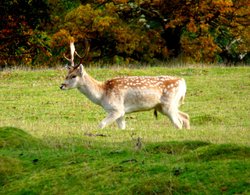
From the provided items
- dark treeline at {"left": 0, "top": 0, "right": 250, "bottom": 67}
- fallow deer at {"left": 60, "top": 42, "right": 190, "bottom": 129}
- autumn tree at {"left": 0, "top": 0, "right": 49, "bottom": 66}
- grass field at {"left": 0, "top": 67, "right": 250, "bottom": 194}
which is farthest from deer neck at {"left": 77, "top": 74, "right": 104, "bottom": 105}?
dark treeline at {"left": 0, "top": 0, "right": 250, "bottom": 67}

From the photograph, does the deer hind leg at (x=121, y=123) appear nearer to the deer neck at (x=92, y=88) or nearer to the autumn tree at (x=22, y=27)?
the deer neck at (x=92, y=88)

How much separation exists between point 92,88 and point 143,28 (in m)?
26.7

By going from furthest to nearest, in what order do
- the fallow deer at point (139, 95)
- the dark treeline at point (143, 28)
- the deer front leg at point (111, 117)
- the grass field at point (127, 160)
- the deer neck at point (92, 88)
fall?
the dark treeline at point (143, 28), the deer neck at point (92, 88), the fallow deer at point (139, 95), the deer front leg at point (111, 117), the grass field at point (127, 160)

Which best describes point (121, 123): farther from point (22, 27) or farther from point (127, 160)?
point (22, 27)

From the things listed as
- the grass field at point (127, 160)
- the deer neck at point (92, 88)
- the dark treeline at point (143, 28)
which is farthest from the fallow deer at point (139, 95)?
the dark treeline at point (143, 28)

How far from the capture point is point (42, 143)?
1094 centimetres

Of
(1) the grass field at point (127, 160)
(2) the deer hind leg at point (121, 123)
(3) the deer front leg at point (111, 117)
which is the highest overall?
(1) the grass field at point (127, 160)

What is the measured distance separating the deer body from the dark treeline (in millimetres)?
19497

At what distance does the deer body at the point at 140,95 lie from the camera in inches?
650

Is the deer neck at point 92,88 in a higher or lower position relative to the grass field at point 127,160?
lower

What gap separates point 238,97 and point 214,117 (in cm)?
560

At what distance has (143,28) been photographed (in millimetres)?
43344

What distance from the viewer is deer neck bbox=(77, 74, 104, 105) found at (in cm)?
1681

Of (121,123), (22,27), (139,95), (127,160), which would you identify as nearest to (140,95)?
(139,95)
